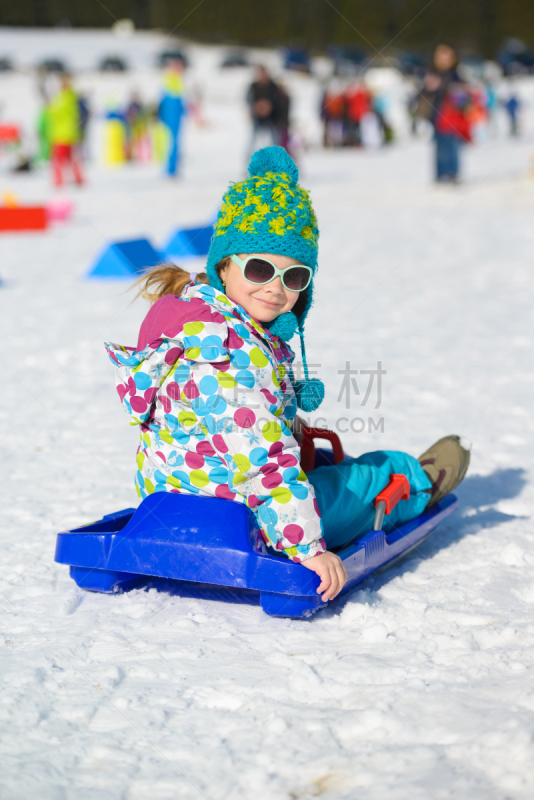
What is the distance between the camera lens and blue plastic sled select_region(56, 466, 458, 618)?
6.08 feet

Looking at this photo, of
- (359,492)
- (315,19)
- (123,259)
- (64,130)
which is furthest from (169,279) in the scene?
(315,19)

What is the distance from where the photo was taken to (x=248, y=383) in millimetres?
1867

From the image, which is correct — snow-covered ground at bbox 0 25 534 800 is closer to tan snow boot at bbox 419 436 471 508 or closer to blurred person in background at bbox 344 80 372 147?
tan snow boot at bbox 419 436 471 508

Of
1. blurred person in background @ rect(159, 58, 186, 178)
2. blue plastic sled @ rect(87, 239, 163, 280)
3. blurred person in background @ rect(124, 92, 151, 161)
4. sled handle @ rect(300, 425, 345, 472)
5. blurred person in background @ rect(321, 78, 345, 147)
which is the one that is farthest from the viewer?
blurred person in background @ rect(321, 78, 345, 147)

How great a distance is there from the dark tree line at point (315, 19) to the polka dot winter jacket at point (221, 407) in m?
41.8

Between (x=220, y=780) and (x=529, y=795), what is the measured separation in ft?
1.55

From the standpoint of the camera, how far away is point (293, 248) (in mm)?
1977

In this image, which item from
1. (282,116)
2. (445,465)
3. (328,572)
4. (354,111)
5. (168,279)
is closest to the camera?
(328,572)

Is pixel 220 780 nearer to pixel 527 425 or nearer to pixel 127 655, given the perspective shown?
pixel 127 655

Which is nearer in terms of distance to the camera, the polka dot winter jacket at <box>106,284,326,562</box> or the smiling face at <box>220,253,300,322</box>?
the polka dot winter jacket at <box>106,284,326,562</box>

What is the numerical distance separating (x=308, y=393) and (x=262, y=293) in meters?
0.28

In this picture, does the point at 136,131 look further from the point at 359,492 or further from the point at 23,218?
the point at 359,492

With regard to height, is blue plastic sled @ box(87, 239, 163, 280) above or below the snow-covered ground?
above

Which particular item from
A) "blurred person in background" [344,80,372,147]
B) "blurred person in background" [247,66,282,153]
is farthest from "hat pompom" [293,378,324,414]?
"blurred person in background" [344,80,372,147]
